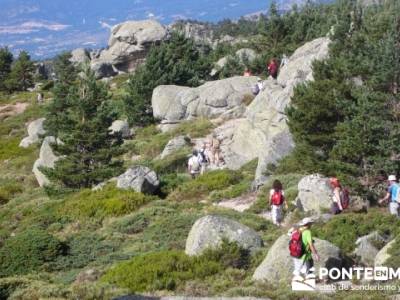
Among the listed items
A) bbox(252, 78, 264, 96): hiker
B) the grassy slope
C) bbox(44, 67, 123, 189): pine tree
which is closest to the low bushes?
the grassy slope

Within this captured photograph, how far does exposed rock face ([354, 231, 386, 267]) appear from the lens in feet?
49.3

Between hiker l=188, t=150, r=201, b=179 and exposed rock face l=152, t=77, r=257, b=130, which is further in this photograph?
exposed rock face l=152, t=77, r=257, b=130

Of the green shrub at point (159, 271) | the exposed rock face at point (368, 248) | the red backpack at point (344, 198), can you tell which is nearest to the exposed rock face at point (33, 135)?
the red backpack at point (344, 198)

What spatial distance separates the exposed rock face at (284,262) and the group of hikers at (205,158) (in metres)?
15.8

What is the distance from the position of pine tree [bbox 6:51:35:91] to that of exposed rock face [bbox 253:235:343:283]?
62833 millimetres

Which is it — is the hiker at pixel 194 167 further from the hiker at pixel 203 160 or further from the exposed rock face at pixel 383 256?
the exposed rock face at pixel 383 256

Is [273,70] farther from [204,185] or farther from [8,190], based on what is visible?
[8,190]

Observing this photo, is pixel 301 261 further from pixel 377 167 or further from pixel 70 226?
pixel 70 226

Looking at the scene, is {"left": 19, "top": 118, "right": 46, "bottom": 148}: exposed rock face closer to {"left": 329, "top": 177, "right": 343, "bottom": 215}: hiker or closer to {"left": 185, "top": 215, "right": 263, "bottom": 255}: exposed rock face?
{"left": 329, "top": 177, "right": 343, "bottom": 215}: hiker

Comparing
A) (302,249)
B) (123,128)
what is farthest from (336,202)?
(123,128)

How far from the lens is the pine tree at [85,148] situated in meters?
30.6

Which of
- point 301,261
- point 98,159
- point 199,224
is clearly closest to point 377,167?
point 199,224

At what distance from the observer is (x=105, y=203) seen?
25453 mm

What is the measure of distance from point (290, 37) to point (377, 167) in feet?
102
